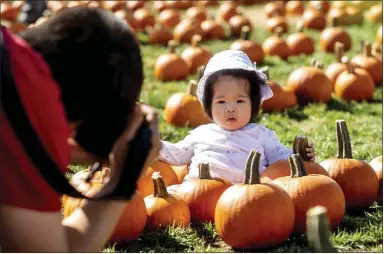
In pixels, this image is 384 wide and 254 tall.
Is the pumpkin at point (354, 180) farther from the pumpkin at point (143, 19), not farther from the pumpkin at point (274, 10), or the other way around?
the pumpkin at point (274, 10)

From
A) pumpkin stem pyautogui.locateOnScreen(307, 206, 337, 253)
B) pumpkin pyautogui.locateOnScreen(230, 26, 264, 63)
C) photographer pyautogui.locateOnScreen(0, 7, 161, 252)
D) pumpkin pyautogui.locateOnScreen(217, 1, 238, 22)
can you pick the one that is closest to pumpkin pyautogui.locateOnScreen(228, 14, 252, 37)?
pumpkin pyautogui.locateOnScreen(217, 1, 238, 22)

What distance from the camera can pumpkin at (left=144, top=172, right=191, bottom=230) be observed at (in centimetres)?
397

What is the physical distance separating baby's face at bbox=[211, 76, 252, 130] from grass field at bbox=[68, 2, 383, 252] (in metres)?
0.78

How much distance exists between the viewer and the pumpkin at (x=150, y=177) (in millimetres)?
4383

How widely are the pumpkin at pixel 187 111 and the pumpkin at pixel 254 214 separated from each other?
2.56 meters

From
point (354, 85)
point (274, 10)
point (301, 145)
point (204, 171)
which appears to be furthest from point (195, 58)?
point (204, 171)

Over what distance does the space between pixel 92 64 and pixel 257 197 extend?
153 centimetres

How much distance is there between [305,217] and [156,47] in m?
6.75

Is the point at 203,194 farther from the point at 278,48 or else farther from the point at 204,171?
the point at 278,48

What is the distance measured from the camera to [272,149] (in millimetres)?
4676

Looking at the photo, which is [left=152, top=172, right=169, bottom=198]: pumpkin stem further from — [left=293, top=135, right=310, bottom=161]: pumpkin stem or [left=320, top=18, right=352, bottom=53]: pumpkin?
[left=320, top=18, right=352, bottom=53]: pumpkin

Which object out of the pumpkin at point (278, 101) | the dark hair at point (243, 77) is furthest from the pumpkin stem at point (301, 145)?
the pumpkin at point (278, 101)

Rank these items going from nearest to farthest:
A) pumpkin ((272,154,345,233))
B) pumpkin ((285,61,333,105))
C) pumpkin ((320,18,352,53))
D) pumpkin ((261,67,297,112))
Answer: pumpkin ((272,154,345,233)) < pumpkin ((261,67,297,112)) < pumpkin ((285,61,333,105)) < pumpkin ((320,18,352,53))

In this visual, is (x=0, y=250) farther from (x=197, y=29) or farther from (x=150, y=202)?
(x=197, y=29)
